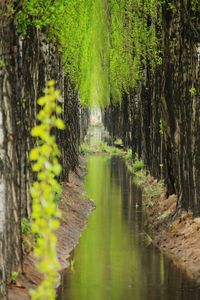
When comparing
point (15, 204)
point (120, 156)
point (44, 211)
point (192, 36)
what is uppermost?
point (192, 36)

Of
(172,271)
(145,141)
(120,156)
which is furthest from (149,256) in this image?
(120,156)

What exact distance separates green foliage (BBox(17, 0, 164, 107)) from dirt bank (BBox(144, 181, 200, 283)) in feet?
21.2

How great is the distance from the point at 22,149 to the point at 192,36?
248 inches

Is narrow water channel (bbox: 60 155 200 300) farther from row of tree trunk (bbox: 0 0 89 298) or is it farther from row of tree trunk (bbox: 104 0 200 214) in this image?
row of tree trunk (bbox: 104 0 200 214)

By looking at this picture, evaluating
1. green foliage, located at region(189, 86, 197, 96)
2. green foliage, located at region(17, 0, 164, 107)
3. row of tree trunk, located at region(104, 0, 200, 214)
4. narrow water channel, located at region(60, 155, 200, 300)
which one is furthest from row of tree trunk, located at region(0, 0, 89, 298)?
green foliage, located at region(189, 86, 197, 96)

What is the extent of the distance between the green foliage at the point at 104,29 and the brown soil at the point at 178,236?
6.49 metres

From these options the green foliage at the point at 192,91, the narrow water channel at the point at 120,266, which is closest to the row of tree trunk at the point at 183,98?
the green foliage at the point at 192,91

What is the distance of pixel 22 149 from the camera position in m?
18.3

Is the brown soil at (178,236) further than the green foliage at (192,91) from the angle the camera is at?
No

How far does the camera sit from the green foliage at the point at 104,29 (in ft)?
60.2

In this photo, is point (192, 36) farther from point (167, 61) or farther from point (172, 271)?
point (172, 271)

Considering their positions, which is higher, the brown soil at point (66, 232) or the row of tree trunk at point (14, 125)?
the row of tree trunk at point (14, 125)

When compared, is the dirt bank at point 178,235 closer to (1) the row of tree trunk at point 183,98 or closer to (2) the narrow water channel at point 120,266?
(2) the narrow water channel at point 120,266

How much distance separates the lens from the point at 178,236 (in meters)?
21.3
